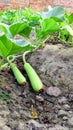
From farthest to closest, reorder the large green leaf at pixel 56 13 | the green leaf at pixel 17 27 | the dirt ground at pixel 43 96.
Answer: the large green leaf at pixel 56 13
the green leaf at pixel 17 27
the dirt ground at pixel 43 96

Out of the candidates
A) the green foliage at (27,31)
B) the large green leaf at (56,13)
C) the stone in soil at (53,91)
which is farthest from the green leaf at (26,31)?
the stone in soil at (53,91)

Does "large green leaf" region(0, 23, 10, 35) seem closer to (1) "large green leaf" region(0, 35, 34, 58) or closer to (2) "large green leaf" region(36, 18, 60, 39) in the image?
(1) "large green leaf" region(0, 35, 34, 58)

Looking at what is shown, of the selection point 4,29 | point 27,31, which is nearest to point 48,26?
point 27,31

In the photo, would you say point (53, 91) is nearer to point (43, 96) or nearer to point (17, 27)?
point (43, 96)

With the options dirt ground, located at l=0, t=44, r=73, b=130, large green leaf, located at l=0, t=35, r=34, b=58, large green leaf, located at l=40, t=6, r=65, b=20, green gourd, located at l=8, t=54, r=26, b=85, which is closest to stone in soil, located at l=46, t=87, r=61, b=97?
dirt ground, located at l=0, t=44, r=73, b=130

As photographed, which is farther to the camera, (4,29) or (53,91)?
(53,91)

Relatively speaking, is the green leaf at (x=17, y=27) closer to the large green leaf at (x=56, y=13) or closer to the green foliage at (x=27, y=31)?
the green foliage at (x=27, y=31)

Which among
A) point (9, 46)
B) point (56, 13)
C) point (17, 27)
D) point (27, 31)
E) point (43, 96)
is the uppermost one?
point (56, 13)

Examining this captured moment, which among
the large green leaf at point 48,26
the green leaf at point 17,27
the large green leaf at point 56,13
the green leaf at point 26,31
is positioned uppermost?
the large green leaf at point 56,13

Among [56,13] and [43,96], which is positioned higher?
[56,13]

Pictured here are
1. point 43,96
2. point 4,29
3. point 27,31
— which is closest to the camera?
point 4,29
